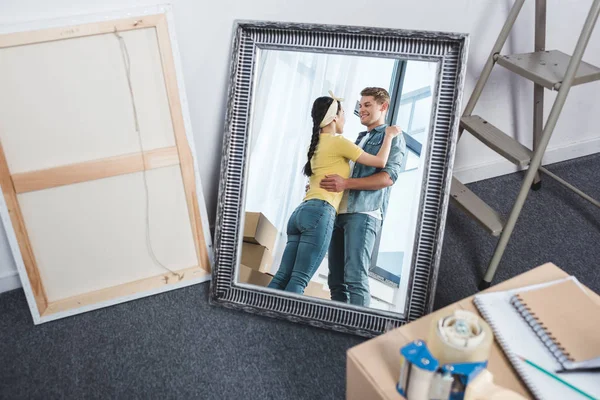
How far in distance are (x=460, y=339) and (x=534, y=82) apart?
1.30 metres

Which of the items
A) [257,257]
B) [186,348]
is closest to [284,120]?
[257,257]

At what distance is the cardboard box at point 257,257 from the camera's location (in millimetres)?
1763

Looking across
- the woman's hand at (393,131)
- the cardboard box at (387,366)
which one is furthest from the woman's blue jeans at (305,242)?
the cardboard box at (387,366)

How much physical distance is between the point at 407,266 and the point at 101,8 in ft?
3.83

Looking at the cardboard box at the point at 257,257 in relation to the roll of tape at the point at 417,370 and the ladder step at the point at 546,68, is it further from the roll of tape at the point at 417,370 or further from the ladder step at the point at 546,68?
the ladder step at the point at 546,68

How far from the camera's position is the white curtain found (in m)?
1.68

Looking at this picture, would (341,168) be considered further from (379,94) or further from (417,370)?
(417,370)

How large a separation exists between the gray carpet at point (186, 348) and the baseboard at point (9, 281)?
0.03 meters

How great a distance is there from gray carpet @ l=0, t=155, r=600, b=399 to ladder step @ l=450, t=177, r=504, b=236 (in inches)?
8.5

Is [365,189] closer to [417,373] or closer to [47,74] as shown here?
[417,373]

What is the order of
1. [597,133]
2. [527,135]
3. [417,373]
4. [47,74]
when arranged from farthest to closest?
1. [597,133]
2. [527,135]
3. [47,74]
4. [417,373]

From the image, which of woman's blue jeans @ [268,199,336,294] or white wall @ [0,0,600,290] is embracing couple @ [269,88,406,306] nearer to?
woman's blue jeans @ [268,199,336,294]

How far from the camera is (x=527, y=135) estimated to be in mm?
2484

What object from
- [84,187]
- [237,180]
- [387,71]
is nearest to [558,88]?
[387,71]
